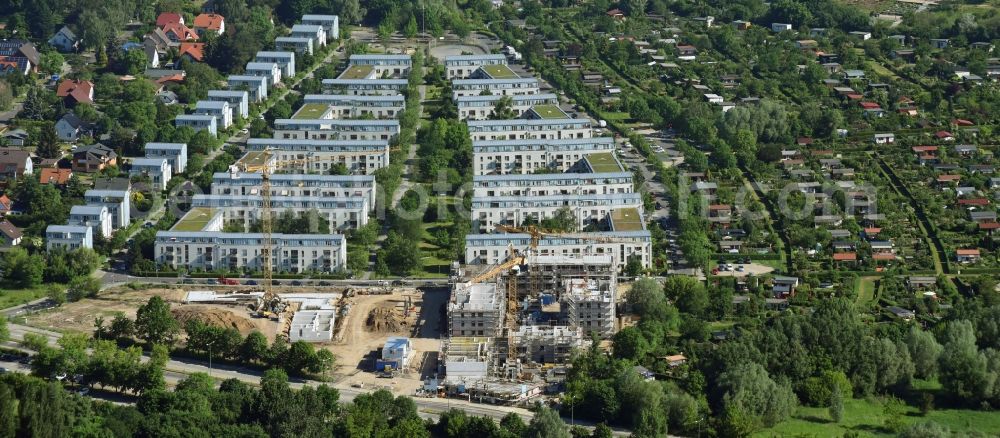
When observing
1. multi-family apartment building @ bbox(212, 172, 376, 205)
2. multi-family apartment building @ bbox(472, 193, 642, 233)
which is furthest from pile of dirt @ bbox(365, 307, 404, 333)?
multi-family apartment building @ bbox(212, 172, 376, 205)

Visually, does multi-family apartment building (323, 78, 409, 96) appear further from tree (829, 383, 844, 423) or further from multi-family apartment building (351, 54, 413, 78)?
tree (829, 383, 844, 423)

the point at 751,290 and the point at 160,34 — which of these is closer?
the point at 751,290

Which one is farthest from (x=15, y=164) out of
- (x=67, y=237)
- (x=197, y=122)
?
(x=67, y=237)

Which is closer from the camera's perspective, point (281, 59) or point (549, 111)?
point (549, 111)

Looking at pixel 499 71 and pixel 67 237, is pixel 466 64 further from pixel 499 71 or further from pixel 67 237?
pixel 67 237

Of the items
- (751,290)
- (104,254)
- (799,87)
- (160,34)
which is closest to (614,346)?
(751,290)

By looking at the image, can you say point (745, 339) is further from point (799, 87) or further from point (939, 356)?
point (799, 87)
